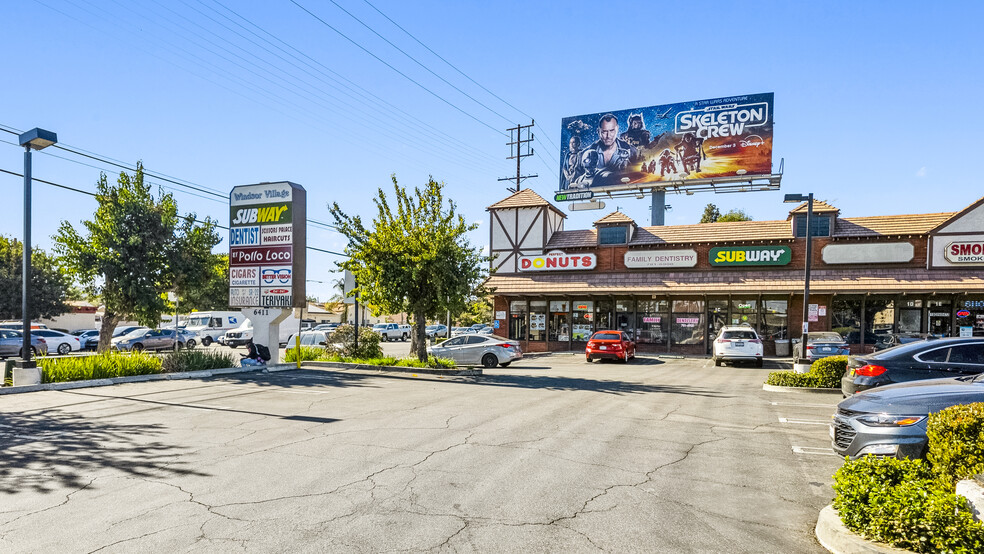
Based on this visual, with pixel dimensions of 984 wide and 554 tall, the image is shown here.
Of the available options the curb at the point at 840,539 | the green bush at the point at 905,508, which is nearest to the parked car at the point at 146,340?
the curb at the point at 840,539

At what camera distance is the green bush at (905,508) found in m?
4.14

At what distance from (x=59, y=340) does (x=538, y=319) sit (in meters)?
25.6

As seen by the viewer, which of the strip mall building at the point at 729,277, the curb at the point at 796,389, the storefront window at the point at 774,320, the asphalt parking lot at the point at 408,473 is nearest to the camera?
the asphalt parking lot at the point at 408,473

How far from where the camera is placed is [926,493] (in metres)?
4.50

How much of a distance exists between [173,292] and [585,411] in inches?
700

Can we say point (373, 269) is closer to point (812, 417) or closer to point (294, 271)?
point (294, 271)

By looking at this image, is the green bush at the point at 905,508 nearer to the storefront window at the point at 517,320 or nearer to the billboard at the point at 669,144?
the storefront window at the point at 517,320

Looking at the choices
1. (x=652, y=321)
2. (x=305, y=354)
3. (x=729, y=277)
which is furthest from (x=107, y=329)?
(x=729, y=277)

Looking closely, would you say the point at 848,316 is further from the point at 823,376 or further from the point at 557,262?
the point at 823,376

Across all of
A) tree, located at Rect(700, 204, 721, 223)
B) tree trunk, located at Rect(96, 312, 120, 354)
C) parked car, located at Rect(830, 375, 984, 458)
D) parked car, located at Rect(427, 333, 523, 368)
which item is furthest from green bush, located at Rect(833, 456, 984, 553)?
tree, located at Rect(700, 204, 721, 223)

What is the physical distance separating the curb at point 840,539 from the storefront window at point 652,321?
91.7 feet

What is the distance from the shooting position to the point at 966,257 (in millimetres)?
27406

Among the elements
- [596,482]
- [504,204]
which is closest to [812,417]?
[596,482]

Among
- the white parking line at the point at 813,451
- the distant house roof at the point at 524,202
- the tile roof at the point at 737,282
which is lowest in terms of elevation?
the white parking line at the point at 813,451
